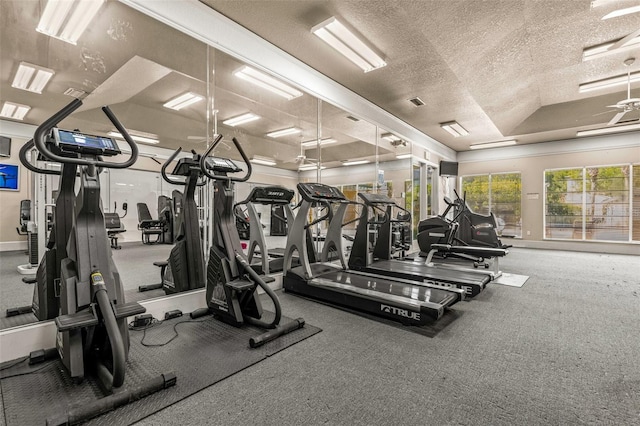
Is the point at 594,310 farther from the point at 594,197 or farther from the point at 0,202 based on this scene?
the point at 0,202

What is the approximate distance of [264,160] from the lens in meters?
5.66

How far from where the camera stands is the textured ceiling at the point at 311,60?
2.66 metres

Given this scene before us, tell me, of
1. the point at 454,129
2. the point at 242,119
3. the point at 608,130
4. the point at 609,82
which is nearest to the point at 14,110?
the point at 242,119

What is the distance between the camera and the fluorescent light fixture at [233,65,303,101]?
152 inches

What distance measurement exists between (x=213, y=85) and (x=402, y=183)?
5.69 meters

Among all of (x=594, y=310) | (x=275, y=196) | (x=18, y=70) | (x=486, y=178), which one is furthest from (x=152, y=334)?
(x=486, y=178)

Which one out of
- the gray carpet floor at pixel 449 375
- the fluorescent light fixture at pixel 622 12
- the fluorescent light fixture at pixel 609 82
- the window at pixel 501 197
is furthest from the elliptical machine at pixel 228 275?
the window at pixel 501 197

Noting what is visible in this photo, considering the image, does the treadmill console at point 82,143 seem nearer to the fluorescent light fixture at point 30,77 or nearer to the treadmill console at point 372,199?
the fluorescent light fixture at point 30,77

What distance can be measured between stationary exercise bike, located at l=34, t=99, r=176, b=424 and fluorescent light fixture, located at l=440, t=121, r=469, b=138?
7264 mm

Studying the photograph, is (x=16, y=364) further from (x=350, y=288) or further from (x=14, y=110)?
(x=350, y=288)

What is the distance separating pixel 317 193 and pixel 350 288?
1134 millimetres

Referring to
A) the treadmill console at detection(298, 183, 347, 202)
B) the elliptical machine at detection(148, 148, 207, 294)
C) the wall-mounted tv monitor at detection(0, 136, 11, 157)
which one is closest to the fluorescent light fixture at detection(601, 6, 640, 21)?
the treadmill console at detection(298, 183, 347, 202)

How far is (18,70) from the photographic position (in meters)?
2.59

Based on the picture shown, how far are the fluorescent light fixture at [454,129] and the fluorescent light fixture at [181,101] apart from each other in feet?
19.4
